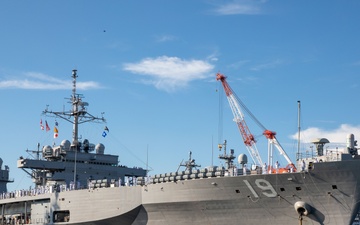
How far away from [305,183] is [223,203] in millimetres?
4689

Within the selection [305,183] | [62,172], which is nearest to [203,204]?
[305,183]

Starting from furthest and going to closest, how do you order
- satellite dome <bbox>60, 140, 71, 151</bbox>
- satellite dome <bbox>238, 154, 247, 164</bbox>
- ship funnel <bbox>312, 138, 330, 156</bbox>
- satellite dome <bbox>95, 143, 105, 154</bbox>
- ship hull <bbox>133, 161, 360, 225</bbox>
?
1. satellite dome <bbox>95, 143, 105, 154</bbox>
2. satellite dome <bbox>60, 140, 71, 151</bbox>
3. satellite dome <bbox>238, 154, 247, 164</bbox>
4. ship funnel <bbox>312, 138, 330, 156</bbox>
5. ship hull <bbox>133, 161, 360, 225</bbox>

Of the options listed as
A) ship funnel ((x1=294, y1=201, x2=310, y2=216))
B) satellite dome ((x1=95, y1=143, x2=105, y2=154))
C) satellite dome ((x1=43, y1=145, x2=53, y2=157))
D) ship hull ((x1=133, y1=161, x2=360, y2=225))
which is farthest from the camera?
satellite dome ((x1=95, y1=143, x2=105, y2=154))

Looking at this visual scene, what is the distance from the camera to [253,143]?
143 ft

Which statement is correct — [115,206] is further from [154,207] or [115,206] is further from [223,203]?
[223,203]

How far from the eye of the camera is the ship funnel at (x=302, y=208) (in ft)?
89.7

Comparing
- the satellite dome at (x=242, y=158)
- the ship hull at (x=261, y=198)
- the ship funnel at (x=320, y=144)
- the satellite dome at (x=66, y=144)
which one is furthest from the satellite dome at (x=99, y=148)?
the ship funnel at (x=320, y=144)

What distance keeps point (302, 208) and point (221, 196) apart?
4354mm

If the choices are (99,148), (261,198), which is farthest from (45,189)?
(261,198)

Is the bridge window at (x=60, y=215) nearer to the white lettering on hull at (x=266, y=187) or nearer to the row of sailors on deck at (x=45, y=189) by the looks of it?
the row of sailors on deck at (x=45, y=189)

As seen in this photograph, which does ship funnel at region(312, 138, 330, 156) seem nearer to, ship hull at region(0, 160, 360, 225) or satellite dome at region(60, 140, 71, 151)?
ship hull at region(0, 160, 360, 225)

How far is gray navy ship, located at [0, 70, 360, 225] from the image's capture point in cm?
2695

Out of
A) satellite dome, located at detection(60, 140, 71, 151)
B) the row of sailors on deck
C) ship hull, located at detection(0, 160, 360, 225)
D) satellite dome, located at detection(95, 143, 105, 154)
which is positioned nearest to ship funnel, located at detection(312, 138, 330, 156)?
ship hull, located at detection(0, 160, 360, 225)

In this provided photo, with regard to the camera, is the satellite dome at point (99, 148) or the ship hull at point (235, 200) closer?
the ship hull at point (235, 200)
